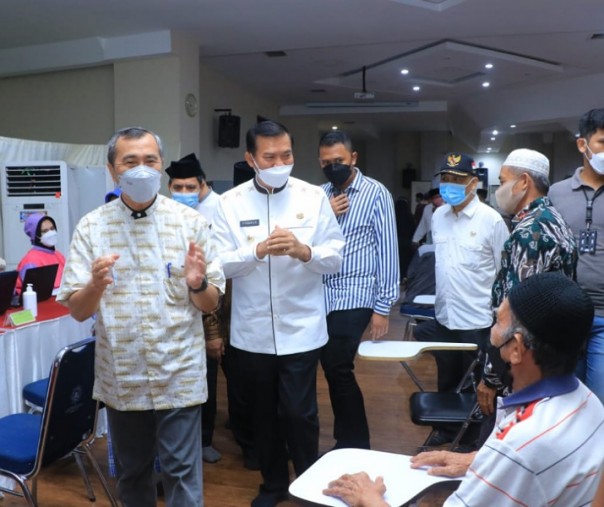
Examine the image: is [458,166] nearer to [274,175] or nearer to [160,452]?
[274,175]

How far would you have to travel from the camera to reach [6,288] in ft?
10.0

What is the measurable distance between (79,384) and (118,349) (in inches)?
25.4

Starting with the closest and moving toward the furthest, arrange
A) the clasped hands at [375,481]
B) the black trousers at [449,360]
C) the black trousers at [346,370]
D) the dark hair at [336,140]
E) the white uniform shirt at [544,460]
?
1. the white uniform shirt at [544,460]
2. the clasped hands at [375,481]
3. the black trousers at [346,370]
4. the dark hair at [336,140]
5. the black trousers at [449,360]

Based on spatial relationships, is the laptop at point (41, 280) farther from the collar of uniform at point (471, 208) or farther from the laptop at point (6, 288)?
the collar of uniform at point (471, 208)

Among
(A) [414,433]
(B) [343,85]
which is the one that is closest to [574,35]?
(B) [343,85]

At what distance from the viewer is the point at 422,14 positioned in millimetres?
5727

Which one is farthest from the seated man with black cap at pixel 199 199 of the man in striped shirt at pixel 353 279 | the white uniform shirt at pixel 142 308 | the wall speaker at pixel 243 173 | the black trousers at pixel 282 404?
the white uniform shirt at pixel 142 308

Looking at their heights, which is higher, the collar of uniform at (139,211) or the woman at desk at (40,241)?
the collar of uniform at (139,211)

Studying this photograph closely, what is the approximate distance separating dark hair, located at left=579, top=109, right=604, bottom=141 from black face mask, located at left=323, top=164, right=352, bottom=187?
98 centimetres

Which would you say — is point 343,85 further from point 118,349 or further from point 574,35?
point 118,349

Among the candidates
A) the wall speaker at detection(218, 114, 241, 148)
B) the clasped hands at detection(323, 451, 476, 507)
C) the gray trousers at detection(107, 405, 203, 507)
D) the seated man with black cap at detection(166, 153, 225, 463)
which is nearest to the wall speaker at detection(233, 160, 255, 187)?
the seated man with black cap at detection(166, 153, 225, 463)

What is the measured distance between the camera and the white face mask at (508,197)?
7.03ft

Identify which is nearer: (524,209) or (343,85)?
(524,209)

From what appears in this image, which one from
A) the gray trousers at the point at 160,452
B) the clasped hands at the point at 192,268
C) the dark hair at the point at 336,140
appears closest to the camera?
the clasped hands at the point at 192,268
